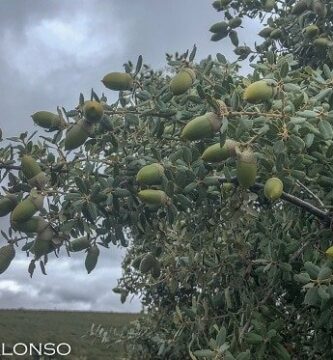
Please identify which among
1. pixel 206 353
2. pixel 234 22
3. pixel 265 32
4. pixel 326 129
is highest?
pixel 265 32

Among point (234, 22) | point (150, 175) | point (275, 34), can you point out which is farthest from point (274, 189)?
point (275, 34)

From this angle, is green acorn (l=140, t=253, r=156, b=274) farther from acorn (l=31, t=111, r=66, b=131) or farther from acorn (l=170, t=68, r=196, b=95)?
acorn (l=170, t=68, r=196, b=95)

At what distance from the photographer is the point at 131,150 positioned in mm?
3789

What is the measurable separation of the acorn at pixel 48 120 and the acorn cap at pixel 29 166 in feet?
0.80

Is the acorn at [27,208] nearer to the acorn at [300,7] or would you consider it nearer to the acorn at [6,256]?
the acorn at [6,256]

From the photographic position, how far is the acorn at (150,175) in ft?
10.1

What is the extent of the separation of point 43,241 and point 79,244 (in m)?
0.26

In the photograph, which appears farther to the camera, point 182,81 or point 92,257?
point 92,257

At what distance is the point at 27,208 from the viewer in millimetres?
3088

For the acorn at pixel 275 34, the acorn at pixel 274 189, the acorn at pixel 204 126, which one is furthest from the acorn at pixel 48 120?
the acorn at pixel 275 34

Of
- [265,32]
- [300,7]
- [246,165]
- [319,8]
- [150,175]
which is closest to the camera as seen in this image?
[246,165]

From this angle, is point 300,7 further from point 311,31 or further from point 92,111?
point 92,111

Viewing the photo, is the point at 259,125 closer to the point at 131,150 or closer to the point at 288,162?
the point at 288,162

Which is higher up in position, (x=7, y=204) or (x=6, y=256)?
Answer: (x=7, y=204)
